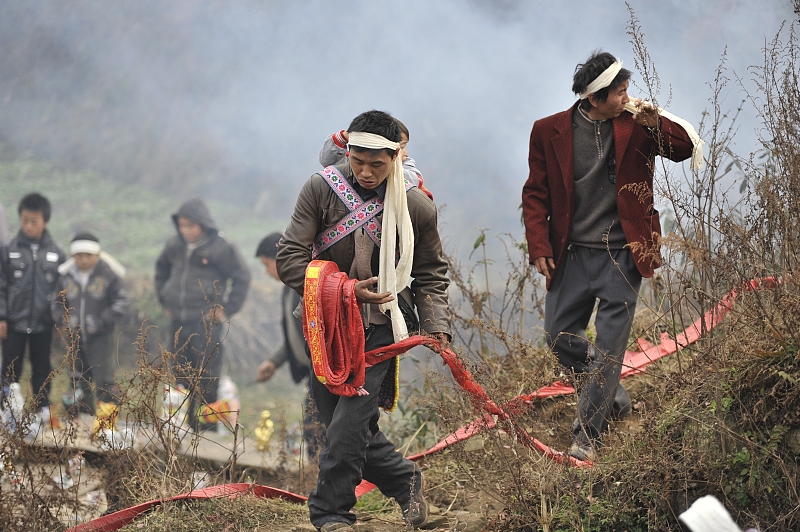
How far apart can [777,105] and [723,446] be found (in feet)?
5.23

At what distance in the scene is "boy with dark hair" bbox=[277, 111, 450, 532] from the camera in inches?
145

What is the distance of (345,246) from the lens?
12.5ft

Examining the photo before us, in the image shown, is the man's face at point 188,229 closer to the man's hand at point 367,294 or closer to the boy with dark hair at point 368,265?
the boy with dark hair at point 368,265

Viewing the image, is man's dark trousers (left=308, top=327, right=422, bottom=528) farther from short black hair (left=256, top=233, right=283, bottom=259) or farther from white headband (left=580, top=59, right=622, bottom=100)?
short black hair (left=256, top=233, right=283, bottom=259)

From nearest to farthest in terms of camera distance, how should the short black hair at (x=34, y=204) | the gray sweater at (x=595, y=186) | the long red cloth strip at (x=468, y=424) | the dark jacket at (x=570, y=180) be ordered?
1. the long red cloth strip at (x=468, y=424)
2. the dark jacket at (x=570, y=180)
3. the gray sweater at (x=595, y=186)
4. the short black hair at (x=34, y=204)

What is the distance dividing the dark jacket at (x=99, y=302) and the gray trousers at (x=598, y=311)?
6.60 metres

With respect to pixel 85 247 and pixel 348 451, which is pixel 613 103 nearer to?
pixel 348 451

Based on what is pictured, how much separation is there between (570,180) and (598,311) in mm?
704

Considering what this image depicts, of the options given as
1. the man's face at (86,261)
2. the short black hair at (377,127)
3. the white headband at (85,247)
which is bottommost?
the short black hair at (377,127)

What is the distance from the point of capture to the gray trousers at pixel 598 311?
14.2 ft

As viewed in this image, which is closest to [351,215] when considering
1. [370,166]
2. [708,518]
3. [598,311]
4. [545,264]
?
[370,166]

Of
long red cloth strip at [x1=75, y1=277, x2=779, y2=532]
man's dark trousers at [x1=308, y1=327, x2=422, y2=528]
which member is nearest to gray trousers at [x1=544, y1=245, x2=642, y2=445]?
long red cloth strip at [x1=75, y1=277, x2=779, y2=532]

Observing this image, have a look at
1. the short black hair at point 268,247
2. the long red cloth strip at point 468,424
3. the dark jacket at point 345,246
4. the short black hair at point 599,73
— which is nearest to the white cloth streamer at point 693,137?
the short black hair at point 599,73

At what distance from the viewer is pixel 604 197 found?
4.48 m
